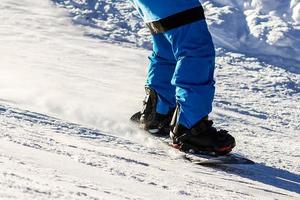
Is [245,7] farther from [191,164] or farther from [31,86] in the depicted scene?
[191,164]

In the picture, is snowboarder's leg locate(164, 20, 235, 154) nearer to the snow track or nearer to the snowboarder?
the snowboarder

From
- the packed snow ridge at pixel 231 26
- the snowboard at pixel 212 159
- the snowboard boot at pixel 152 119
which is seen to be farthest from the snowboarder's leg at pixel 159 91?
the packed snow ridge at pixel 231 26

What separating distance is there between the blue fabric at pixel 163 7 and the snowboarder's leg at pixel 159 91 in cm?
Result: 26

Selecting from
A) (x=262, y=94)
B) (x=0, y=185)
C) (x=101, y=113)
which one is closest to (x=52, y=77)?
(x=101, y=113)

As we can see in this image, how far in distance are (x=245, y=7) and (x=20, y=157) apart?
6.78m

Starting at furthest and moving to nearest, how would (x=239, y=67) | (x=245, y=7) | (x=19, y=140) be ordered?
1. (x=245, y=7)
2. (x=239, y=67)
3. (x=19, y=140)

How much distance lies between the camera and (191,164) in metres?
1.92

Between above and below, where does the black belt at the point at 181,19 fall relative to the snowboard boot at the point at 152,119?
above

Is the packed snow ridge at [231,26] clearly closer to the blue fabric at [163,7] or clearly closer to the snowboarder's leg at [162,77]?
the snowboarder's leg at [162,77]

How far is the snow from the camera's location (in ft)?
4.49

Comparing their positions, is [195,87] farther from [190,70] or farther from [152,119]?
[152,119]

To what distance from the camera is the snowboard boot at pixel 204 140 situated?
2.13 metres

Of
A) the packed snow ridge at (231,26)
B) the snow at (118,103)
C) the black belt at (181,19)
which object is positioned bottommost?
the packed snow ridge at (231,26)

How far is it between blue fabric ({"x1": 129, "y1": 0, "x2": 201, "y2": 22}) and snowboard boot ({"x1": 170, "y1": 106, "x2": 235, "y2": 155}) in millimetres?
396
